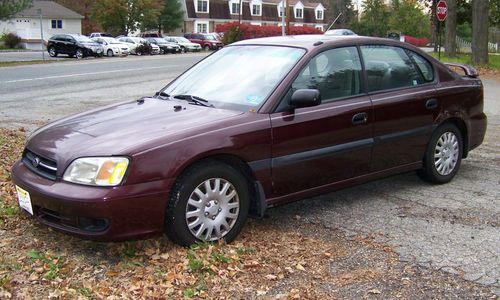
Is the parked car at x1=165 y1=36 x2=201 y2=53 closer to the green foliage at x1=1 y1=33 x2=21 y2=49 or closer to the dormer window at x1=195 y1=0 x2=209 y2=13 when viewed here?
the green foliage at x1=1 y1=33 x2=21 y2=49

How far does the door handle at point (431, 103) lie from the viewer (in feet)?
18.4

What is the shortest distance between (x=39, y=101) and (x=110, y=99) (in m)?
1.61

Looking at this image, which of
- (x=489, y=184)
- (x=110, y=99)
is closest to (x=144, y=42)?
(x=110, y=99)

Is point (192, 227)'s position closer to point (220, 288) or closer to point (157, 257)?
point (157, 257)

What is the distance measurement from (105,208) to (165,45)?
44.3m

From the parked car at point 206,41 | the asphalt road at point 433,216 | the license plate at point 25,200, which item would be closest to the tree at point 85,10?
the parked car at point 206,41

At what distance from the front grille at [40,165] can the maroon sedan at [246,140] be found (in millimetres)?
14

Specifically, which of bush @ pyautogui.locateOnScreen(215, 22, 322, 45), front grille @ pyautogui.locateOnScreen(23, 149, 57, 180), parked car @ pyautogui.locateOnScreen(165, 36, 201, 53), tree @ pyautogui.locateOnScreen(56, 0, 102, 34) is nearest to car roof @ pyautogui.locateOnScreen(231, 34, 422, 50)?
front grille @ pyautogui.locateOnScreen(23, 149, 57, 180)

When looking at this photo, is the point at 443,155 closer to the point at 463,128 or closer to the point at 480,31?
the point at 463,128

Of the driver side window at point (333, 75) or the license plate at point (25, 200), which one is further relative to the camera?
the driver side window at point (333, 75)

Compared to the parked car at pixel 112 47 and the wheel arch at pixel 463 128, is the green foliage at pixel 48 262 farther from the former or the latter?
the parked car at pixel 112 47

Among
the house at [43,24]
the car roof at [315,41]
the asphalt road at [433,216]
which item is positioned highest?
the house at [43,24]

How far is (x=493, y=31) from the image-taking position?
53875 millimetres

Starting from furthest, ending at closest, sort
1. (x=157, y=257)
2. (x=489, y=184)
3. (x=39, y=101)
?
1. (x=39, y=101)
2. (x=489, y=184)
3. (x=157, y=257)
